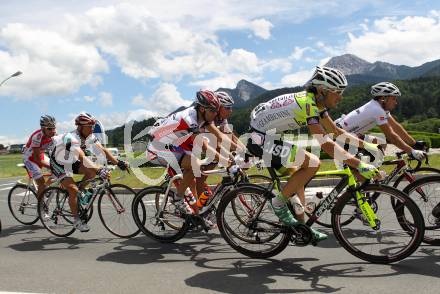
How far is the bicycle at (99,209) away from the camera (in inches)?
282

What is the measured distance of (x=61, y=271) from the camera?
210 inches

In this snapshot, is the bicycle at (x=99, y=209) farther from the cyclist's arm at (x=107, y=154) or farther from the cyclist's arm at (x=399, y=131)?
the cyclist's arm at (x=399, y=131)

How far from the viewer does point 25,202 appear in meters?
9.09

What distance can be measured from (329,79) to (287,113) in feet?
2.03

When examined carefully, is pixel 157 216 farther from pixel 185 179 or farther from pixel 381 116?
pixel 381 116

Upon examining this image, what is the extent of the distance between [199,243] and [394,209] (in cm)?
289

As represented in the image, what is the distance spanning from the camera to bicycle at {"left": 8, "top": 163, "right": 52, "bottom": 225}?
889 centimetres

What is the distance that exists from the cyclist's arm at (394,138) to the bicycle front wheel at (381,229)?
1124 mm

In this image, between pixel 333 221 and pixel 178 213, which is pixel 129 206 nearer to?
pixel 178 213

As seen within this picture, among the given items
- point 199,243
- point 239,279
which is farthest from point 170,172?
point 239,279

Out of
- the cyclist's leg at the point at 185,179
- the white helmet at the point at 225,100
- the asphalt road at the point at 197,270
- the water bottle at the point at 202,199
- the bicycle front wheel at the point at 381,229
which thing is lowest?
the asphalt road at the point at 197,270

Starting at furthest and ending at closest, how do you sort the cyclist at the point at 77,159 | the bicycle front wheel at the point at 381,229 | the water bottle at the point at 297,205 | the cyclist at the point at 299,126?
the cyclist at the point at 77,159
the water bottle at the point at 297,205
the cyclist at the point at 299,126
the bicycle front wheel at the point at 381,229

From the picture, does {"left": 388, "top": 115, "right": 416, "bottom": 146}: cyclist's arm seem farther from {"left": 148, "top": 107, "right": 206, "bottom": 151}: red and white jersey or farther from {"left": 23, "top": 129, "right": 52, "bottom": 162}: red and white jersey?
{"left": 23, "top": 129, "right": 52, "bottom": 162}: red and white jersey

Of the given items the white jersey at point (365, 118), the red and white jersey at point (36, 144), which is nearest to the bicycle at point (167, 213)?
the white jersey at point (365, 118)
